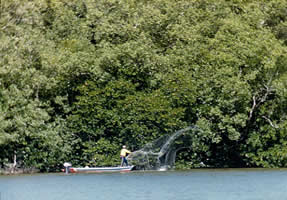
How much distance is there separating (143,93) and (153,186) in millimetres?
11882

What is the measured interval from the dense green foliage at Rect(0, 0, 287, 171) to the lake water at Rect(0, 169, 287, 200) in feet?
9.75

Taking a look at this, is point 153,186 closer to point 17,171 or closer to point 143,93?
point 143,93

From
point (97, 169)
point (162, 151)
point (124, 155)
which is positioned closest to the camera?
point (97, 169)

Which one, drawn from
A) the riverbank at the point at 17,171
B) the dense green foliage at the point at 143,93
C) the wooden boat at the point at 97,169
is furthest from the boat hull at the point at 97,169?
the riverbank at the point at 17,171

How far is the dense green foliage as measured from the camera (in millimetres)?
42062

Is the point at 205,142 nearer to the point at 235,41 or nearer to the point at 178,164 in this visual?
the point at 178,164

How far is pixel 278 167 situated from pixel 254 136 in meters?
2.32

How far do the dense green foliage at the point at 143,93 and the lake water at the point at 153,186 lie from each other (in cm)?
297

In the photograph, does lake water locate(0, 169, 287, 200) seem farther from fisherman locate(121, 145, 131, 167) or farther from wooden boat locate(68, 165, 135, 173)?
fisherman locate(121, 145, 131, 167)

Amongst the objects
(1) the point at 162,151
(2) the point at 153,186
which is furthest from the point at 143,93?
(2) the point at 153,186

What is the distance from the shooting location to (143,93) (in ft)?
143

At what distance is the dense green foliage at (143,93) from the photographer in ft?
138

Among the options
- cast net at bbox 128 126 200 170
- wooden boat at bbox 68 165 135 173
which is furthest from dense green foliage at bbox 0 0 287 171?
wooden boat at bbox 68 165 135 173

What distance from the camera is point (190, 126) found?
43219mm
